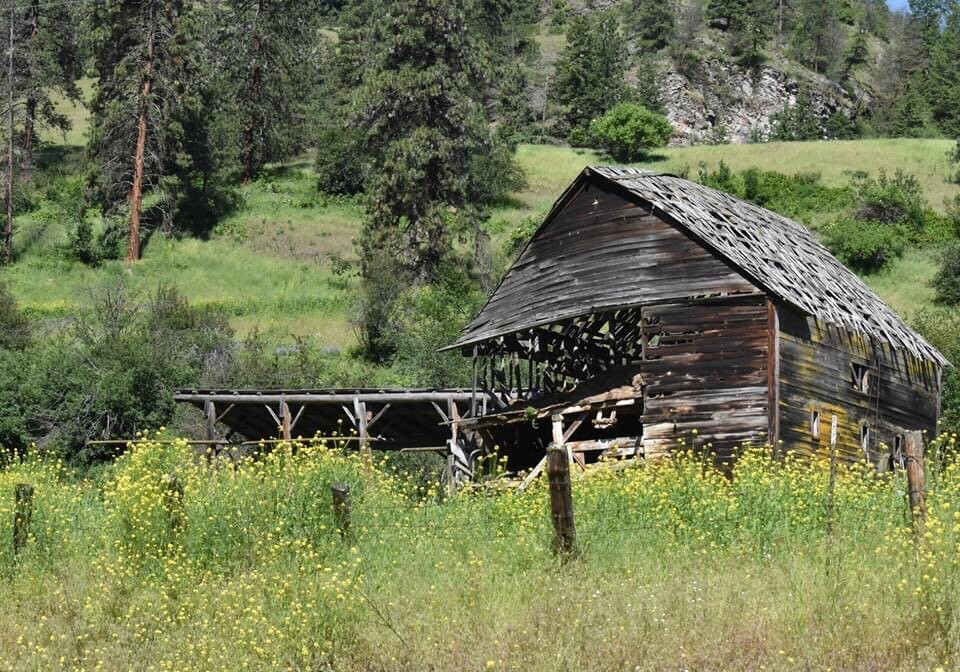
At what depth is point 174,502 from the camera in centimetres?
1541

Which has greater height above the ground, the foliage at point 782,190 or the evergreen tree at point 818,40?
the evergreen tree at point 818,40

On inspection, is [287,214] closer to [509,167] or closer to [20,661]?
[509,167]

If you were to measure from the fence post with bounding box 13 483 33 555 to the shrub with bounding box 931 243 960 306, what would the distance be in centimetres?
4387

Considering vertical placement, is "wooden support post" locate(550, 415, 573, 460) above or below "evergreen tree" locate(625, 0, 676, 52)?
below

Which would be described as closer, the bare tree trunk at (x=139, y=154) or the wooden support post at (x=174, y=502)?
the wooden support post at (x=174, y=502)

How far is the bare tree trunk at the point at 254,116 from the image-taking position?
237 feet

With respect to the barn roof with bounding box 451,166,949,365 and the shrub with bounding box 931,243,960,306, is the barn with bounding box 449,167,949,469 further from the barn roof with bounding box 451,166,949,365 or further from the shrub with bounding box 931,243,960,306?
the shrub with bounding box 931,243,960,306

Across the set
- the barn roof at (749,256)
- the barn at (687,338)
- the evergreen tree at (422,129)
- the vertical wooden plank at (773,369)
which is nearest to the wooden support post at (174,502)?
the barn at (687,338)

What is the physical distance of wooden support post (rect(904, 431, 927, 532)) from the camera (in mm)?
12828

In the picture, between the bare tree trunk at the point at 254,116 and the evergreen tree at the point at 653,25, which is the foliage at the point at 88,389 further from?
the evergreen tree at the point at 653,25

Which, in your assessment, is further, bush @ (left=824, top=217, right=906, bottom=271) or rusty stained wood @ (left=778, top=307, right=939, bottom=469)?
bush @ (left=824, top=217, right=906, bottom=271)

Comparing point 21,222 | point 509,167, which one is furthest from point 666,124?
point 21,222

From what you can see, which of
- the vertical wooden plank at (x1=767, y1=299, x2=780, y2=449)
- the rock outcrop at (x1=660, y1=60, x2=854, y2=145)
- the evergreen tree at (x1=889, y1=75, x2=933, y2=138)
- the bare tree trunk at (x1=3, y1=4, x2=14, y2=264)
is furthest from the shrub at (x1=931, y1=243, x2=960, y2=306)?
the rock outcrop at (x1=660, y1=60, x2=854, y2=145)

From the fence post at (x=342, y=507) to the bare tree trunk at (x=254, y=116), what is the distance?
59408 millimetres
